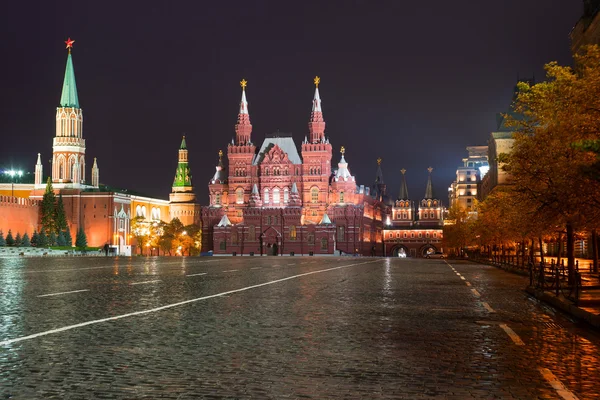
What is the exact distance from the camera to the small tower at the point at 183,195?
163625 mm

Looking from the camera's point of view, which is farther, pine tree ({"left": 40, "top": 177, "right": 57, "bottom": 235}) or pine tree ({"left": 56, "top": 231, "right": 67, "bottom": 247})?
pine tree ({"left": 40, "top": 177, "right": 57, "bottom": 235})

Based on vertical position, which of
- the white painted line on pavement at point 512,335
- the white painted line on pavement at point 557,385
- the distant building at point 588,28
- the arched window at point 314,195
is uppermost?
the distant building at point 588,28

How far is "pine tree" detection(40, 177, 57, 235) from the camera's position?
120 metres

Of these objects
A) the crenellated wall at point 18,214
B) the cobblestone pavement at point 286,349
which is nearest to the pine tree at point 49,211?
the crenellated wall at point 18,214

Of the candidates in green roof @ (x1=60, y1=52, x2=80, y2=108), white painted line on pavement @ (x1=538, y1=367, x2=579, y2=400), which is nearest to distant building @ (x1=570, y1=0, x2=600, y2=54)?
white painted line on pavement @ (x1=538, y1=367, x2=579, y2=400)

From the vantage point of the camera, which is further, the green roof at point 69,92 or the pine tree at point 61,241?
the green roof at point 69,92

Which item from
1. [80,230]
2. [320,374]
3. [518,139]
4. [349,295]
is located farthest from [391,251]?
[320,374]

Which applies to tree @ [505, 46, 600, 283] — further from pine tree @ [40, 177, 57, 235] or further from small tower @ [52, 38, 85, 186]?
small tower @ [52, 38, 85, 186]

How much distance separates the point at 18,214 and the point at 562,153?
365ft

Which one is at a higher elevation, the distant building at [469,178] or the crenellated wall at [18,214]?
the distant building at [469,178]

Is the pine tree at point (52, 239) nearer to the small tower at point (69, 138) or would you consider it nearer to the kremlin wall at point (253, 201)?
the kremlin wall at point (253, 201)

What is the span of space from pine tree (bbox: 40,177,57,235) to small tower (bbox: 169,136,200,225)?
1655 inches

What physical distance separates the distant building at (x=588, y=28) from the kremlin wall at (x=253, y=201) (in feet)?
202

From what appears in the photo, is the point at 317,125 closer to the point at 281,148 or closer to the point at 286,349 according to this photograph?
the point at 281,148
